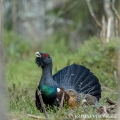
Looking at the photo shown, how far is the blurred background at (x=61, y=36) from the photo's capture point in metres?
11.3

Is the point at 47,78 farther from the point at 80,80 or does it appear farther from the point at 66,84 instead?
the point at 80,80

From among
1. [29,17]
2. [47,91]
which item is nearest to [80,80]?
[47,91]

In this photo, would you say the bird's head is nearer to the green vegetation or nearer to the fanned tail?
the fanned tail

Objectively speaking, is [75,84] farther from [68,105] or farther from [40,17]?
[40,17]

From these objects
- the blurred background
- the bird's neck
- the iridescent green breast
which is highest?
the blurred background

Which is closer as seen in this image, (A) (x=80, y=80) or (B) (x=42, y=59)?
(B) (x=42, y=59)

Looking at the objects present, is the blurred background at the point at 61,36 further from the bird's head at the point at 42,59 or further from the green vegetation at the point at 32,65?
the bird's head at the point at 42,59

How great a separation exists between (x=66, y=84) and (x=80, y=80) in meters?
0.26

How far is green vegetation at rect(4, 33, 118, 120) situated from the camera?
8211mm

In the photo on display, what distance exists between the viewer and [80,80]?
8.47 meters

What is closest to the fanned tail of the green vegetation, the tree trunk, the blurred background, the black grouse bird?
the black grouse bird

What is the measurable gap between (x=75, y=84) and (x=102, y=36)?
3.57m

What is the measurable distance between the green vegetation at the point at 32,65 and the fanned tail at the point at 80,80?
0.25m

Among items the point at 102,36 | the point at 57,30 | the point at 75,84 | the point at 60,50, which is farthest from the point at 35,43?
the point at 75,84
